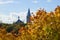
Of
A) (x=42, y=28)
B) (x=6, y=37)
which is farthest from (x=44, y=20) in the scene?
(x=6, y=37)

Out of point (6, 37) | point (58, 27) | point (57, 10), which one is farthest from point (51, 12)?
point (6, 37)

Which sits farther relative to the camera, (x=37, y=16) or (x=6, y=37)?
(x=6, y=37)

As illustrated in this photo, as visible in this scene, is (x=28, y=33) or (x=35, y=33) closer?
(x=35, y=33)

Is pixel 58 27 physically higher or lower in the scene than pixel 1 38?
higher

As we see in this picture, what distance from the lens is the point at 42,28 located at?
80.6 feet

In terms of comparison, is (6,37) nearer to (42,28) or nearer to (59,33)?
(42,28)

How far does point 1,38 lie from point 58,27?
794 cm

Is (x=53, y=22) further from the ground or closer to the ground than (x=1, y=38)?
further from the ground

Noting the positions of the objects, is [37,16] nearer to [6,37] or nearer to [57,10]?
[57,10]

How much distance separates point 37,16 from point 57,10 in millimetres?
1951

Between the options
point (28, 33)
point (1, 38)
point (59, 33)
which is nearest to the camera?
point (59, 33)

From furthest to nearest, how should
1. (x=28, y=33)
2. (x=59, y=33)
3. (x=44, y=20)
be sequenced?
(x=28, y=33) → (x=44, y=20) → (x=59, y=33)

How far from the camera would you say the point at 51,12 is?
25.5 meters

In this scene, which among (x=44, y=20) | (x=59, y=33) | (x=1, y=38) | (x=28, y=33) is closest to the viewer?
(x=59, y=33)
